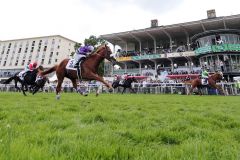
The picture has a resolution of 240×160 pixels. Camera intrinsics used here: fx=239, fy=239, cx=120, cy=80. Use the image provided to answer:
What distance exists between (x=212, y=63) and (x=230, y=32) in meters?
5.65

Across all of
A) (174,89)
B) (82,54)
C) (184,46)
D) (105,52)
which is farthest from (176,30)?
(82,54)

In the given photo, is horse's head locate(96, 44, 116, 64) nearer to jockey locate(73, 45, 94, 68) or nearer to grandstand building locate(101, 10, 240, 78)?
jockey locate(73, 45, 94, 68)

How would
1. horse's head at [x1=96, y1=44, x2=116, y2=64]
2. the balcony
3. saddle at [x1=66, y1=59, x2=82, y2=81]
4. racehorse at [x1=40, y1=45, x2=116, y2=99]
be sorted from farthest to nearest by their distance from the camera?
the balcony
horse's head at [x1=96, y1=44, x2=116, y2=64]
saddle at [x1=66, y1=59, x2=82, y2=81]
racehorse at [x1=40, y1=45, x2=116, y2=99]

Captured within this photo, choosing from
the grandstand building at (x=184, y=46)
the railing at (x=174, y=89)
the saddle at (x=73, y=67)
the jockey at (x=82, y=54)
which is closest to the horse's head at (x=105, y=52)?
the jockey at (x=82, y=54)

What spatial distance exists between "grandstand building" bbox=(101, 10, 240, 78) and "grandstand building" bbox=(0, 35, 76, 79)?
2959cm

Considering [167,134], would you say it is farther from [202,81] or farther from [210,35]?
[210,35]

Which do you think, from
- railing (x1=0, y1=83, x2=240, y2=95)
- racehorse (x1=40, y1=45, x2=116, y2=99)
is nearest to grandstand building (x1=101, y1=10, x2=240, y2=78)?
railing (x1=0, y1=83, x2=240, y2=95)

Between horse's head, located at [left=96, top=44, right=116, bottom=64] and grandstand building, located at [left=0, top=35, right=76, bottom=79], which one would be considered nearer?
horse's head, located at [left=96, top=44, right=116, bottom=64]

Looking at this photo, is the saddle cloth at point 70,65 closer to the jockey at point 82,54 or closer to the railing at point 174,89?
the jockey at point 82,54

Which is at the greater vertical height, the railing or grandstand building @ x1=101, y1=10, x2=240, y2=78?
grandstand building @ x1=101, y1=10, x2=240, y2=78

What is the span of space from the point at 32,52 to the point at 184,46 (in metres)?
55.2

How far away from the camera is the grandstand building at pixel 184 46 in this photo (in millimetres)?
35375

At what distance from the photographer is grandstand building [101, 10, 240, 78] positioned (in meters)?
35.4

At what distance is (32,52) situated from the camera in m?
79.7
